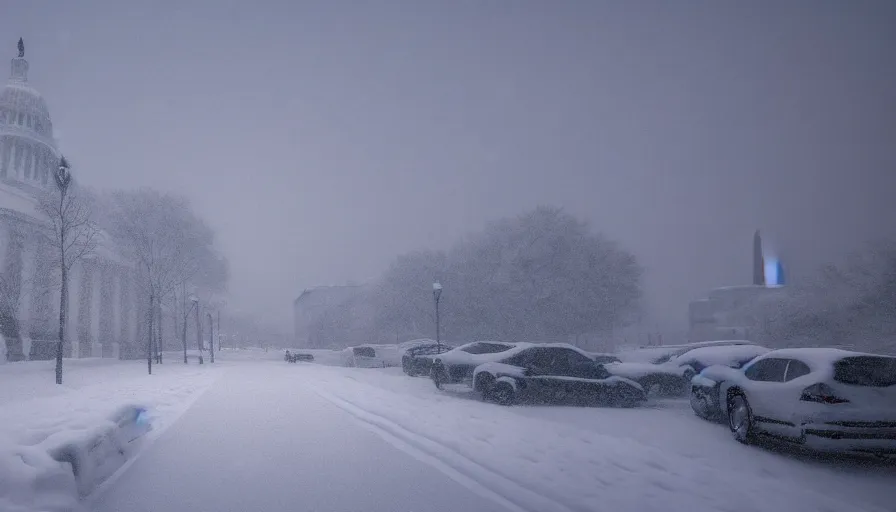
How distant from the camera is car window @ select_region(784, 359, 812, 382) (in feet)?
28.1

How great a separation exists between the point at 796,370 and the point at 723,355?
7.94m

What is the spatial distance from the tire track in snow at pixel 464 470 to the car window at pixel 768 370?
500 cm

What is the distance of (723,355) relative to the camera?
16344 millimetres

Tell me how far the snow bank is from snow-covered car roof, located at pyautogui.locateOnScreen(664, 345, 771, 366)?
492 cm

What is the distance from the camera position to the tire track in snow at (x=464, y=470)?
568 centimetres

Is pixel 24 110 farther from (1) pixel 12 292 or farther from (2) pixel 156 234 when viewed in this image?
(1) pixel 12 292

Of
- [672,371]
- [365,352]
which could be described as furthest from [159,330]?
[672,371]

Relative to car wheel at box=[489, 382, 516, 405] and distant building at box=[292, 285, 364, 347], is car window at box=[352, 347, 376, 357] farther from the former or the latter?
distant building at box=[292, 285, 364, 347]

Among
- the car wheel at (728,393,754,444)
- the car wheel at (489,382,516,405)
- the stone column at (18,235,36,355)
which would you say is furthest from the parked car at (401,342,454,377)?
the stone column at (18,235,36,355)

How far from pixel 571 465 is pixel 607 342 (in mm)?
43242

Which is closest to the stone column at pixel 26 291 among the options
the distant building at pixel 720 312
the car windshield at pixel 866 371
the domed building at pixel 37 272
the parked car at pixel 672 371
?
the domed building at pixel 37 272

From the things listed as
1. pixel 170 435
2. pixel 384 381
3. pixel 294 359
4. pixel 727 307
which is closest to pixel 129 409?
pixel 170 435

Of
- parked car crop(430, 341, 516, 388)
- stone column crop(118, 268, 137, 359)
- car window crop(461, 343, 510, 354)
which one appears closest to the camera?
parked car crop(430, 341, 516, 388)

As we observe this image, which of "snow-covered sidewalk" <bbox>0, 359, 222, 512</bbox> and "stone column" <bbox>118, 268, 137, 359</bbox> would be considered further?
"stone column" <bbox>118, 268, 137, 359</bbox>
